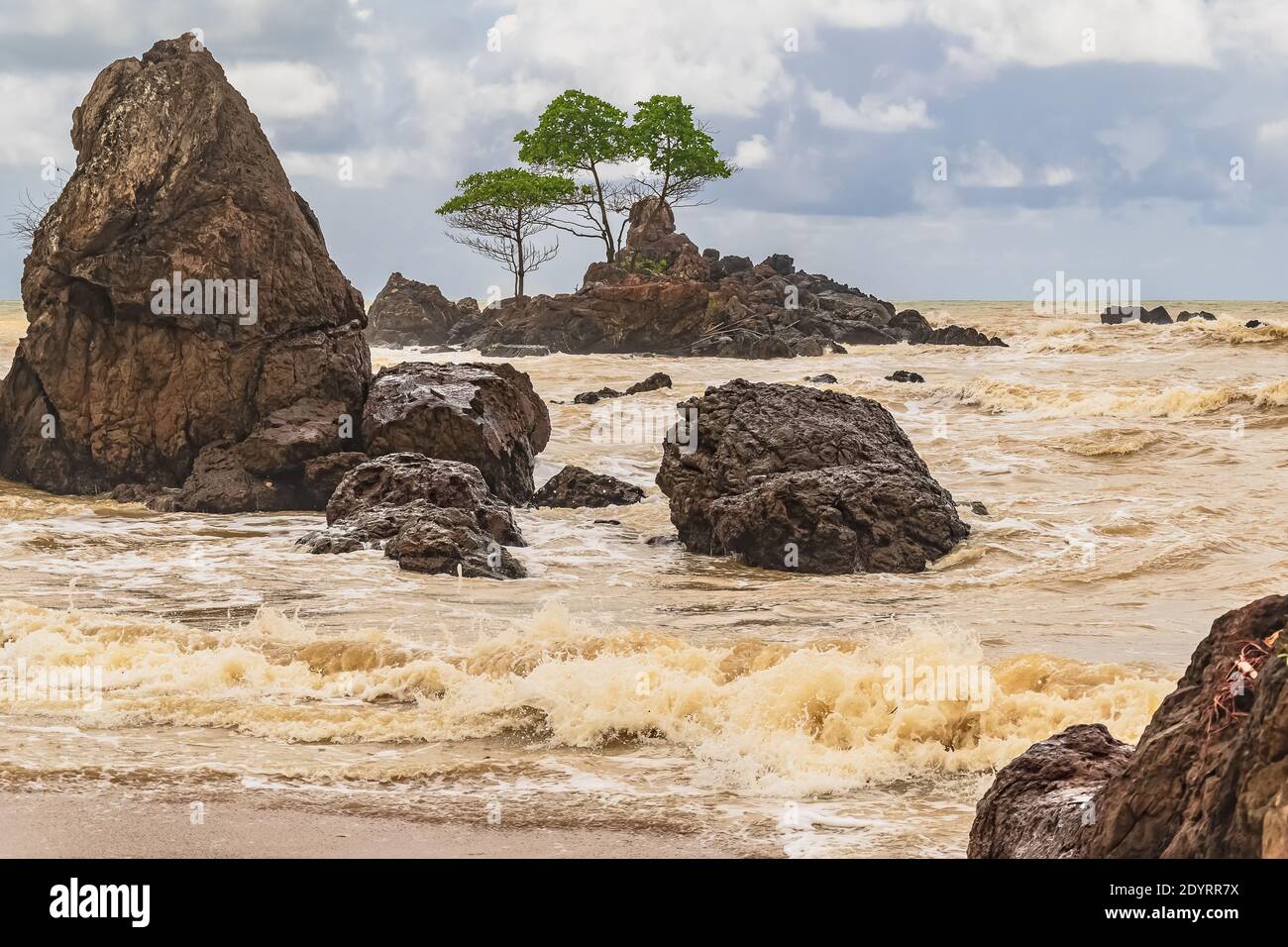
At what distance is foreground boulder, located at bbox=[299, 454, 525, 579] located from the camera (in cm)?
1167

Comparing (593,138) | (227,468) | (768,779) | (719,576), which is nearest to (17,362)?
(227,468)

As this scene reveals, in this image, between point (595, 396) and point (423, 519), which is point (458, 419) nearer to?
point (423, 519)

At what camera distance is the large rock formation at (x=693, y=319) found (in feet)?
129

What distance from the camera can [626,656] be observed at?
8266mm

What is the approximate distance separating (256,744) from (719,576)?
19.6ft

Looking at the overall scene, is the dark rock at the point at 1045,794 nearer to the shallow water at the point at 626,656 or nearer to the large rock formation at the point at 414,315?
the shallow water at the point at 626,656

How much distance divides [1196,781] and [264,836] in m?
3.45

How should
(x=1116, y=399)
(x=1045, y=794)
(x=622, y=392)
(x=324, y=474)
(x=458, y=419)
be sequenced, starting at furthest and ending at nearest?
(x=622, y=392) < (x=1116, y=399) < (x=324, y=474) < (x=458, y=419) < (x=1045, y=794)

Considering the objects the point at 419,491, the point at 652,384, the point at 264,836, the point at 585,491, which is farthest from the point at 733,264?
the point at 264,836

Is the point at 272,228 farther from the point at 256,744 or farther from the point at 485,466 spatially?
the point at 256,744

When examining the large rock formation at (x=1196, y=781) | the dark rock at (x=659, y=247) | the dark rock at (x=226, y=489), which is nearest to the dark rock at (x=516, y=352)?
the dark rock at (x=659, y=247)

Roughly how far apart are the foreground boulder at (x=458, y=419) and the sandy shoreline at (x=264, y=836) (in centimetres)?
966

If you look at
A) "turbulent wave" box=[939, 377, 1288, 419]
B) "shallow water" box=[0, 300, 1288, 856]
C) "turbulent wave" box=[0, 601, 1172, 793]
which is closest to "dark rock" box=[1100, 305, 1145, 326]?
"turbulent wave" box=[939, 377, 1288, 419]

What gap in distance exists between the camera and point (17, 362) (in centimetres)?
1672
